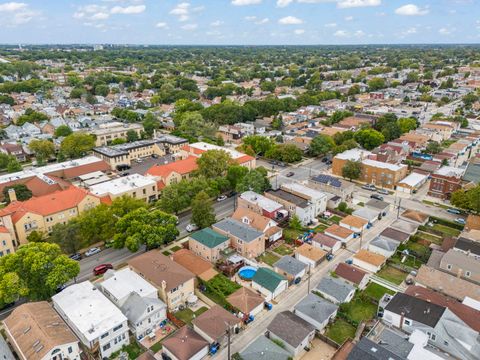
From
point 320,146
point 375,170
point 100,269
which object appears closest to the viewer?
point 100,269

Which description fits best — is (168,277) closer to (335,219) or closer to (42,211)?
(42,211)

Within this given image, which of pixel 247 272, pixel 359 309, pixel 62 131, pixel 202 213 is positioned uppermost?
pixel 62 131

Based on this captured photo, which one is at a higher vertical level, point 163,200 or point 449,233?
point 163,200

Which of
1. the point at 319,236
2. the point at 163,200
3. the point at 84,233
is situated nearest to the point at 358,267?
the point at 319,236

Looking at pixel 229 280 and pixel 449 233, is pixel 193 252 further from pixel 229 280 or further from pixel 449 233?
pixel 449 233

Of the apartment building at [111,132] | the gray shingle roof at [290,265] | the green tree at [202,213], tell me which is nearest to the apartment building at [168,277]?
the green tree at [202,213]

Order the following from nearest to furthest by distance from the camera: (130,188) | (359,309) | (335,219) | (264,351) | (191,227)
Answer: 1. (264,351)
2. (359,309)
3. (191,227)
4. (335,219)
5. (130,188)

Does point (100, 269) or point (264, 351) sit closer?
point (264, 351)

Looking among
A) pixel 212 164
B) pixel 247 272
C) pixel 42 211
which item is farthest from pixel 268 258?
pixel 42 211
